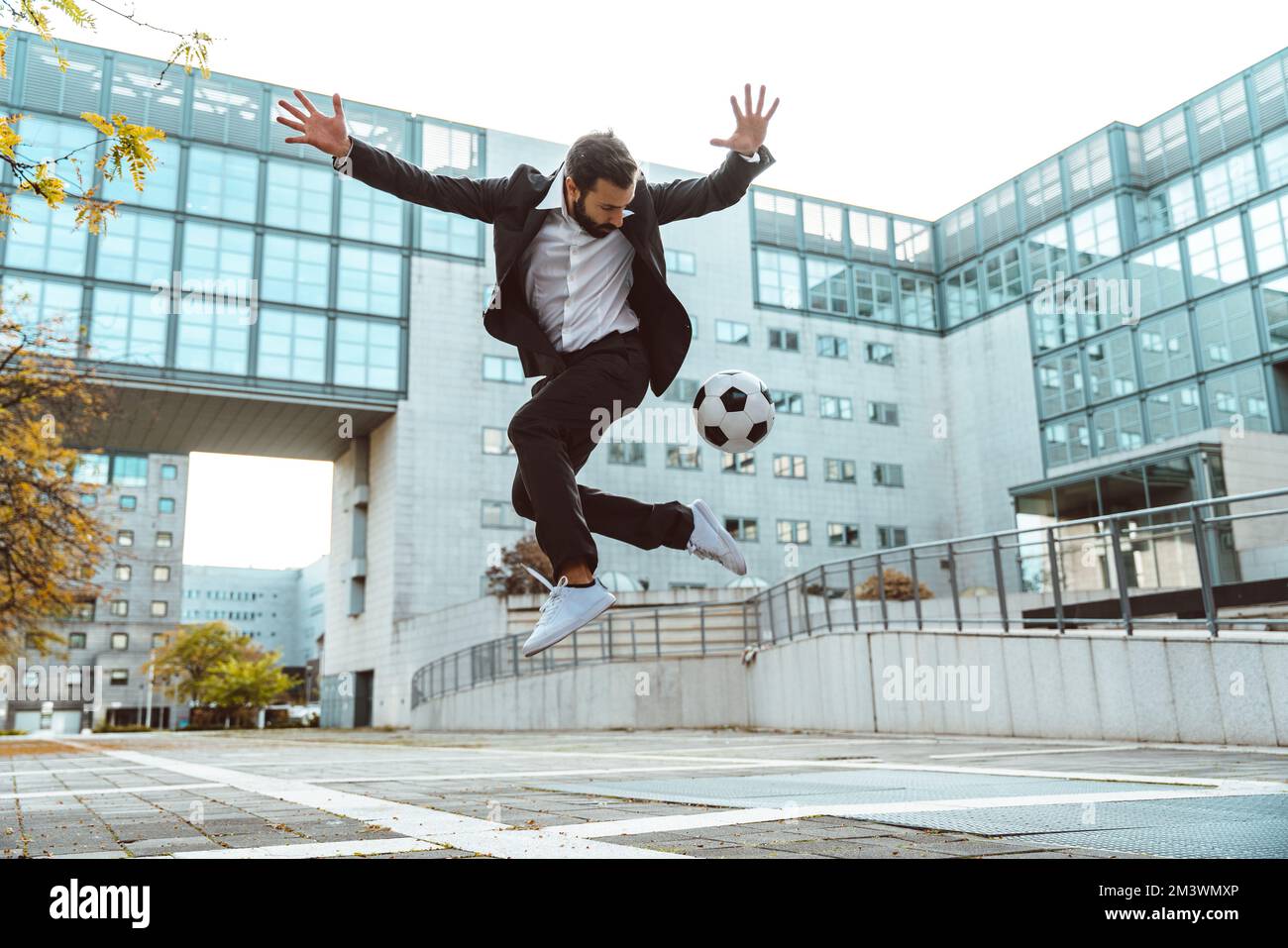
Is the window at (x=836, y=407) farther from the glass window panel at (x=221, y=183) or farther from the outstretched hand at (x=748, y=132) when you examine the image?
the outstretched hand at (x=748, y=132)

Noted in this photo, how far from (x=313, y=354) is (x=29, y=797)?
35.0 meters

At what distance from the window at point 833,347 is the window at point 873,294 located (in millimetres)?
1640

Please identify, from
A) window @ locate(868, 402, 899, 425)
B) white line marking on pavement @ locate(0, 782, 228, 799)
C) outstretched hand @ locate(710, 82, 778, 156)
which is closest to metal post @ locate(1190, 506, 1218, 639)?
outstretched hand @ locate(710, 82, 778, 156)

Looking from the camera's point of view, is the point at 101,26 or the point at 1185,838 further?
the point at 101,26

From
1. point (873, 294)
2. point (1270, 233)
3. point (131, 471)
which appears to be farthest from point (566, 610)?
point (131, 471)

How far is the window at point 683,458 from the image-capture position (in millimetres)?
43281

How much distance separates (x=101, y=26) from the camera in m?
3.63

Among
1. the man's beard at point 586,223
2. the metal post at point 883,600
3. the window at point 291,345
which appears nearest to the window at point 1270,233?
the metal post at point 883,600

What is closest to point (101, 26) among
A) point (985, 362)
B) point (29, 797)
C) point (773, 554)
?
point (29, 797)

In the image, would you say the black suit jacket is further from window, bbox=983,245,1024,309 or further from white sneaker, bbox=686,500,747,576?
window, bbox=983,245,1024,309

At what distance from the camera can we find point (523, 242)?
3131 millimetres

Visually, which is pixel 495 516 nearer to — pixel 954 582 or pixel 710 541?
pixel 954 582

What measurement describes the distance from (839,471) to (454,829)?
4430 cm
